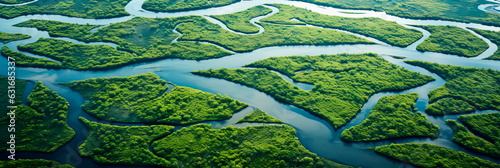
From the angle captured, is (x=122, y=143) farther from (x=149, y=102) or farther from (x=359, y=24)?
(x=359, y=24)

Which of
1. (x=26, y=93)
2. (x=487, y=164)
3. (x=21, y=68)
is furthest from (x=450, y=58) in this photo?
(x=21, y=68)

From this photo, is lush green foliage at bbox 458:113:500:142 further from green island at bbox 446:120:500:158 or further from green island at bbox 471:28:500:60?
green island at bbox 471:28:500:60

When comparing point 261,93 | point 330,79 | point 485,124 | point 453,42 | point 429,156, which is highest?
point 453,42

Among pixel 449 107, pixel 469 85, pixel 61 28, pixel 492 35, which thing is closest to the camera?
pixel 449 107

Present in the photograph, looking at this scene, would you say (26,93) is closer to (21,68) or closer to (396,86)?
(21,68)

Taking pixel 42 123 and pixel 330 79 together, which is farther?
pixel 330 79

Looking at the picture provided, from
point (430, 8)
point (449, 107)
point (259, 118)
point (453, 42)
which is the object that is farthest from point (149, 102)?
point (430, 8)

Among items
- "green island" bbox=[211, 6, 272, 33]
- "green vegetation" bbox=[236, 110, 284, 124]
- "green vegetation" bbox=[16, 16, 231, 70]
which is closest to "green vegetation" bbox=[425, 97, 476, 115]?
"green vegetation" bbox=[236, 110, 284, 124]
